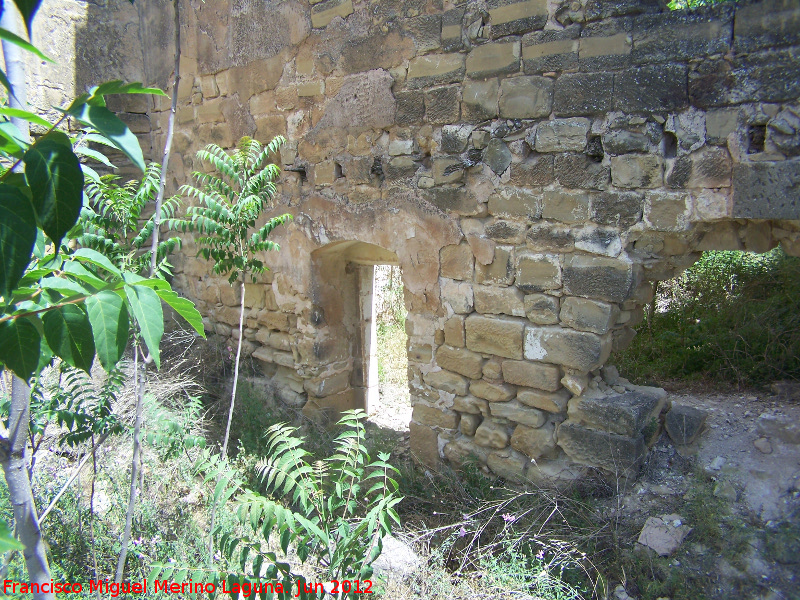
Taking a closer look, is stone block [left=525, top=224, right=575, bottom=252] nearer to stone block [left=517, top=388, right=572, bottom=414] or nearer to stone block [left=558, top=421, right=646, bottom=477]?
stone block [left=517, top=388, right=572, bottom=414]

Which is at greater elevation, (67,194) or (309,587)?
(67,194)

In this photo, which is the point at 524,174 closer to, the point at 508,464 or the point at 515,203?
the point at 515,203

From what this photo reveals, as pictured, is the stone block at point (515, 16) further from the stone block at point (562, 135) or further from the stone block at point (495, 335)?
the stone block at point (495, 335)

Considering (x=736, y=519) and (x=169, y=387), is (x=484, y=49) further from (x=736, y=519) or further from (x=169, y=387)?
(x=169, y=387)

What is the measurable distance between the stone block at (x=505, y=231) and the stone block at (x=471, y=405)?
998mm

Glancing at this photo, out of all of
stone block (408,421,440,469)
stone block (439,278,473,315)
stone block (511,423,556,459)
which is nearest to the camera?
stone block (511,423,556,459)

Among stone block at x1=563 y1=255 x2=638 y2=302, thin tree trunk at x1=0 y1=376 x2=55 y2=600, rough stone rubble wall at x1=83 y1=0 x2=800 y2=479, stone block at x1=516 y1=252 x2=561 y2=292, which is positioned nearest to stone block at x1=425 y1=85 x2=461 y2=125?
rough stone rubble wall at x1=83 y1=0 x2=800 y2=479

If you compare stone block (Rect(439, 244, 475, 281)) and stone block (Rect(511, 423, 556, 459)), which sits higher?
stone block (Rect(439, 244, 475, 281))

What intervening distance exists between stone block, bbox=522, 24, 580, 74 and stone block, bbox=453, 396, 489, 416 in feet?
6.32

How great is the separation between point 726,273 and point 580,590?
11.3ft

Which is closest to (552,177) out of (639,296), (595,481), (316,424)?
(639,296)

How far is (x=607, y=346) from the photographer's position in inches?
115

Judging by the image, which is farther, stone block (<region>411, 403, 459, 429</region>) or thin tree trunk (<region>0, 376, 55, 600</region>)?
stone block (<region>411, 403, 459, 429</region>)

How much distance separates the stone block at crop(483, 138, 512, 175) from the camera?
303 centimetres
